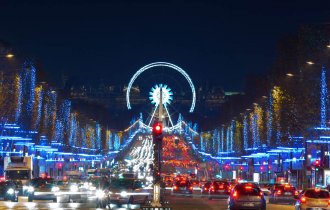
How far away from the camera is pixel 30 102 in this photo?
108m

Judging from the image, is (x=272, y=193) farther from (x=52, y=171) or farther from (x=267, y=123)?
(x=52, y=171)

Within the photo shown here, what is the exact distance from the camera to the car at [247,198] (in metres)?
53.4

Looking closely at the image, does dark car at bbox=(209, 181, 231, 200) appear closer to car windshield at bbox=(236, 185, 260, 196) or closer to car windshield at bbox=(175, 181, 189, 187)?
car windshield at bbox=(175, 181, 189, 187)

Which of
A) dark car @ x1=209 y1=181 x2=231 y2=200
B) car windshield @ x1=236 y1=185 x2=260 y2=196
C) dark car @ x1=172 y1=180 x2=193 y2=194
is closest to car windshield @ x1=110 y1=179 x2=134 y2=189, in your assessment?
car windshield @ x1=236 y1=185 x2=260 y2=196

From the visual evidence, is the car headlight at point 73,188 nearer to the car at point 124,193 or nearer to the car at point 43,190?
the car at point 43,190

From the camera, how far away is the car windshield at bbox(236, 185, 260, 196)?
53.9 meters

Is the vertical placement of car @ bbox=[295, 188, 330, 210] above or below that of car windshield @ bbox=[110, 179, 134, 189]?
below

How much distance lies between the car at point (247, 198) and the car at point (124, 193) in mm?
7557

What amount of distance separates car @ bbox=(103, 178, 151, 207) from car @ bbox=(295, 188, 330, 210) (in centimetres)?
1191

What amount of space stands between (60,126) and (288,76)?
60.3 m

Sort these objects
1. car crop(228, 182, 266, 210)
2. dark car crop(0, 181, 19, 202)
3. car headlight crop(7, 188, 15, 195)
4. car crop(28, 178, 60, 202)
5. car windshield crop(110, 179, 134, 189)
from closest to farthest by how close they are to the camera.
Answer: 1. car crop(228, 182, 266, 210)
2. car windshield crop(110, 179, 134, 189)
3. car crop(28, 178, 60, 202)
4. car headlight crop(7, 188, 15, 195)
5. dark car crop(0, 181, 19, 202)

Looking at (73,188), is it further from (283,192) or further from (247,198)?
(283,192)

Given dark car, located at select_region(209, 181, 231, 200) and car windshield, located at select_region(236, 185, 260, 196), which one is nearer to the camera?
car windshield, located at select_region(236, 185, 260, 196)

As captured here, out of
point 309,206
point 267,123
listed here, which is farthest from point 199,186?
point 309,206
